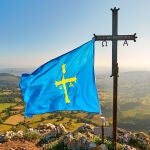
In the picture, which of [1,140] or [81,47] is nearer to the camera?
[81,47]

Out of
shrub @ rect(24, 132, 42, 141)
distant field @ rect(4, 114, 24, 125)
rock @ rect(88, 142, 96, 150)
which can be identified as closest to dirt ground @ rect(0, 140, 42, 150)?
shrub @ rect(24, 132, 42, 141)

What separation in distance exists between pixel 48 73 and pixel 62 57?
119 centimetres

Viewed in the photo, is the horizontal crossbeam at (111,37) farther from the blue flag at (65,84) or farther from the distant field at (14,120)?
the distant field at (14,120)

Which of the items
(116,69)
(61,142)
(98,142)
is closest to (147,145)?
(98,142)

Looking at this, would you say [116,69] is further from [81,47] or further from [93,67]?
[81,47]

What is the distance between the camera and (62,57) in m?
15.5

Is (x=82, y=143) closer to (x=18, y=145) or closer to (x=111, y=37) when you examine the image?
(x=18, y=145)

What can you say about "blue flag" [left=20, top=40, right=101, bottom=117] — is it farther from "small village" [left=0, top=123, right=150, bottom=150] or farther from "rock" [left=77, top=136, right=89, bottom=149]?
"rock" [left=77, top=136, right=89, bottom=149]

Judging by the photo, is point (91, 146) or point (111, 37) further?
point (91, 146)

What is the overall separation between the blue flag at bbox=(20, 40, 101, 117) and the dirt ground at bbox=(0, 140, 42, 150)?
10.8 metres

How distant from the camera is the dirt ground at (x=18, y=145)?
2523cm

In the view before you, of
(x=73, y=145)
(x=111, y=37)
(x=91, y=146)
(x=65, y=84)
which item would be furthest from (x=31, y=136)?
(x=111, y=37)

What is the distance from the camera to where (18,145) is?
2619 cm

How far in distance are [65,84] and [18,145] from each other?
518 inches
